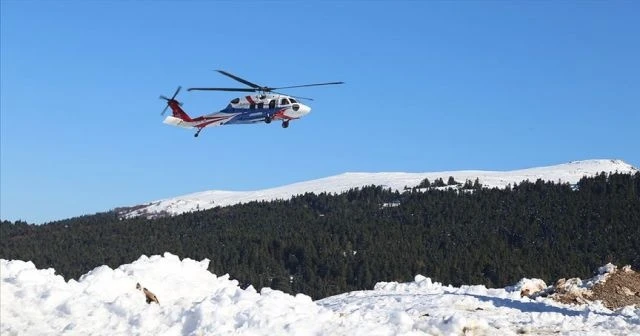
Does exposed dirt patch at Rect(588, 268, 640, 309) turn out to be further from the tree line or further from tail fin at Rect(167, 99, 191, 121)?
the tree line

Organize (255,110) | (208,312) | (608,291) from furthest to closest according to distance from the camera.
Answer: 1. (255,110)
2. (608,291)
3. (208,312)

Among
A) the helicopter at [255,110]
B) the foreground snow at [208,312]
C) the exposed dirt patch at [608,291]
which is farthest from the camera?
the helicopter at [255,110]

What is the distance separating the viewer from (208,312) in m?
19.2

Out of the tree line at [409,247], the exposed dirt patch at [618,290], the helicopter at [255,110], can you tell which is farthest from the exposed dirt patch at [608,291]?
the tree line at [409,247]

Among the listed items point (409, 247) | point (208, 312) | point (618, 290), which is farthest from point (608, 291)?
point (409, 247)

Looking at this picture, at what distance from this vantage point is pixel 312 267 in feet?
508

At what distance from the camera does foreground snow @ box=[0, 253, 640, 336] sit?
61.8ft

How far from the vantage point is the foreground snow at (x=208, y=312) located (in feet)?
61.8

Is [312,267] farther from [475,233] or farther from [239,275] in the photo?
[475,233]

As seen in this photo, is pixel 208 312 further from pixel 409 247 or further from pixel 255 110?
pixel 409 247

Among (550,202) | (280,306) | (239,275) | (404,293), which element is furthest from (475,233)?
(280,306)

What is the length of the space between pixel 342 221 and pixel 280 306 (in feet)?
577

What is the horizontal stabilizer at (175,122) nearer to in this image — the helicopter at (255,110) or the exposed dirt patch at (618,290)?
the helicopter at (255,110)

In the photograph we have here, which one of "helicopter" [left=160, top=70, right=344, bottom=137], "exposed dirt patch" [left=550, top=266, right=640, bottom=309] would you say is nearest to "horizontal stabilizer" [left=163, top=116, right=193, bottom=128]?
"helicopter" [left=160, top=70, right=344, bottom=137]
